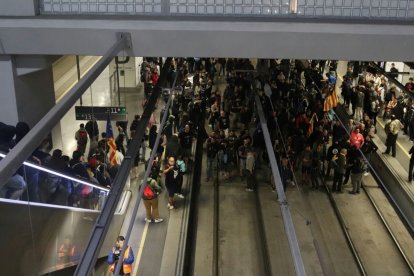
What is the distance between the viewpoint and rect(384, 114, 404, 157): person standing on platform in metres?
15.6

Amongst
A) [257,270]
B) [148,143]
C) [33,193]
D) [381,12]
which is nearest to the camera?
[33,193]

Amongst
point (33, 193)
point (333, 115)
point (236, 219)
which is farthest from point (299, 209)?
point (33, 193)

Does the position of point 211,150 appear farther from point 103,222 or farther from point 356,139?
point 103,222

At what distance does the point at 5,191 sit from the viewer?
3.24 metres

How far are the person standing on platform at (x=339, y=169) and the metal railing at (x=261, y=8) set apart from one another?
19.0 ft

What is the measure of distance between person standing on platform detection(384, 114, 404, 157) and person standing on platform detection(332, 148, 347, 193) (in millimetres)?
2047

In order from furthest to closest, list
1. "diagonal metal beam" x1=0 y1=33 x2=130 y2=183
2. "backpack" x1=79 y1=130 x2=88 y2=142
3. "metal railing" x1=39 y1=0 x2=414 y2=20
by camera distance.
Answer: "backpack" x1=79 y1=130 x2=88 y2=142 → "metal railing" x1=39 y1=0 x2=414 y2=20 → "diagonal metal beam" x1=0 y1=33 x2=130 y2=183

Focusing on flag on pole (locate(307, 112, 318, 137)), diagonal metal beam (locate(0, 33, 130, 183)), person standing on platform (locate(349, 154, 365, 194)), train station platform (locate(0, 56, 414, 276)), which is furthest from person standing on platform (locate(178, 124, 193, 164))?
diagonal metal beam (locate(0, 33, 130, 183))

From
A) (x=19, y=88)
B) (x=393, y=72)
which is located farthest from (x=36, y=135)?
(x=393, y=72)

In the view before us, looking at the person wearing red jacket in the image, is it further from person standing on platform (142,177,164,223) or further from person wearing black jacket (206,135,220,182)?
person standing on platform (142,177,164,223)

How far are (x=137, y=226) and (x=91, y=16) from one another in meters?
5.17

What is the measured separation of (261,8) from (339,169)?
6.70 m

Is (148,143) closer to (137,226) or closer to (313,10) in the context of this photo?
(137,226)

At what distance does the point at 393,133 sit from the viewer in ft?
52.1
